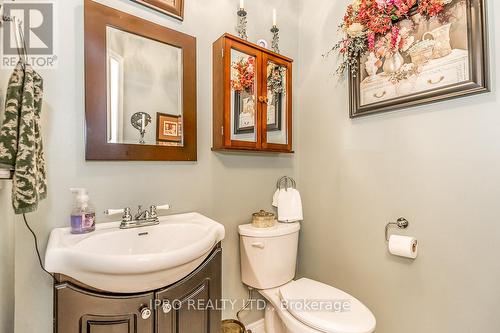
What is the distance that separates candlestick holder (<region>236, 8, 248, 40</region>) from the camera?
145cm

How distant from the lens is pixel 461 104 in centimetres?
107

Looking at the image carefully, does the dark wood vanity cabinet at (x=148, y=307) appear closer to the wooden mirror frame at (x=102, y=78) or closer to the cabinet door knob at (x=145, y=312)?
the cabinet door knob at (x=145, y=312)

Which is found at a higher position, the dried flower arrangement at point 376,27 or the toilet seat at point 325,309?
the dried flower arrangement at point 376,27

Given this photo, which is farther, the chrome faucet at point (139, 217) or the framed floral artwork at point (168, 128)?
the framed floral artwork at point (168, 128)

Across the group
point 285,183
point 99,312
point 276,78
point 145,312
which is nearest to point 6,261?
point 99,312

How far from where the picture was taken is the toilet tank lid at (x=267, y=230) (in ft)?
4.62

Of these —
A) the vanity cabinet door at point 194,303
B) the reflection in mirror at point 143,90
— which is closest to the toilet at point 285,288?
the vanity cabinet door at point 194,303

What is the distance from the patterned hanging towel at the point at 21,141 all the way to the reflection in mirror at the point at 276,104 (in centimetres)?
114

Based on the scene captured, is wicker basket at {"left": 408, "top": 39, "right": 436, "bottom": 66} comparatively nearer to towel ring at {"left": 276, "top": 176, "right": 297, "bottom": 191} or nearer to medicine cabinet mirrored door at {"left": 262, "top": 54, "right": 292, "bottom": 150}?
medicine cabinet mirrored door at {"left": 262, "top": 54, "right": 292, "bottom": 150}

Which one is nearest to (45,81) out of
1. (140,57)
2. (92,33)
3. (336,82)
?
(92,33)

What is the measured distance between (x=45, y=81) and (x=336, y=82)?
1.51 m
